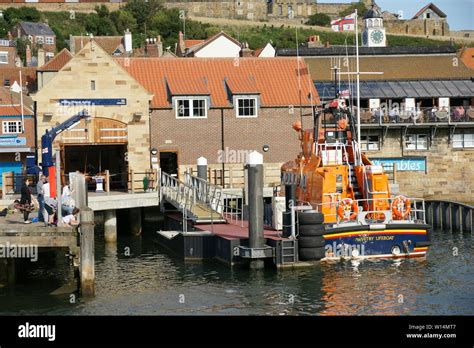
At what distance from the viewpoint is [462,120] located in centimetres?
5650

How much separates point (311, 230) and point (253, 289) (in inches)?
132

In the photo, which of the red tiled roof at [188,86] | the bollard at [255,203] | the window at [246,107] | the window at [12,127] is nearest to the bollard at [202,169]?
the red tiled roof at [188,86]

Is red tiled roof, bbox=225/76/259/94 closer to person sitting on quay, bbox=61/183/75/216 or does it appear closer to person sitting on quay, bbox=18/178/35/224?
person sitting on quay, bbox=18/178/35/224

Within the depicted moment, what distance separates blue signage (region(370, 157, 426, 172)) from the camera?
185 feet

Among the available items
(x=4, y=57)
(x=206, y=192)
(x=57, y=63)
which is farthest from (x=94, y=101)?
(x=4, y=57)

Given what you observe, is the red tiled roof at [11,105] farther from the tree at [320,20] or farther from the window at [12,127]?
the tree at [320,20]

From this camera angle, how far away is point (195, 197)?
42500mm

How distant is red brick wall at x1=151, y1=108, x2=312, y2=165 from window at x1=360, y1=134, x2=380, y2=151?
675 cm

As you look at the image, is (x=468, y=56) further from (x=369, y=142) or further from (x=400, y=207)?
(x=400, y=207)

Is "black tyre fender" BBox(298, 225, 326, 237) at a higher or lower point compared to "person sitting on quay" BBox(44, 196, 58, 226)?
lower

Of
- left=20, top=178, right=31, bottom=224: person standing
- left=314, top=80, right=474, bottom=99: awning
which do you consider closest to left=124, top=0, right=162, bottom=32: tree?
left=314, top=80, right=474, bottom=99: awning

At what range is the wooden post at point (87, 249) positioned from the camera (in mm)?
26766

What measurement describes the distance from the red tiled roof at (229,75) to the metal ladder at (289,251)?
761 inches
